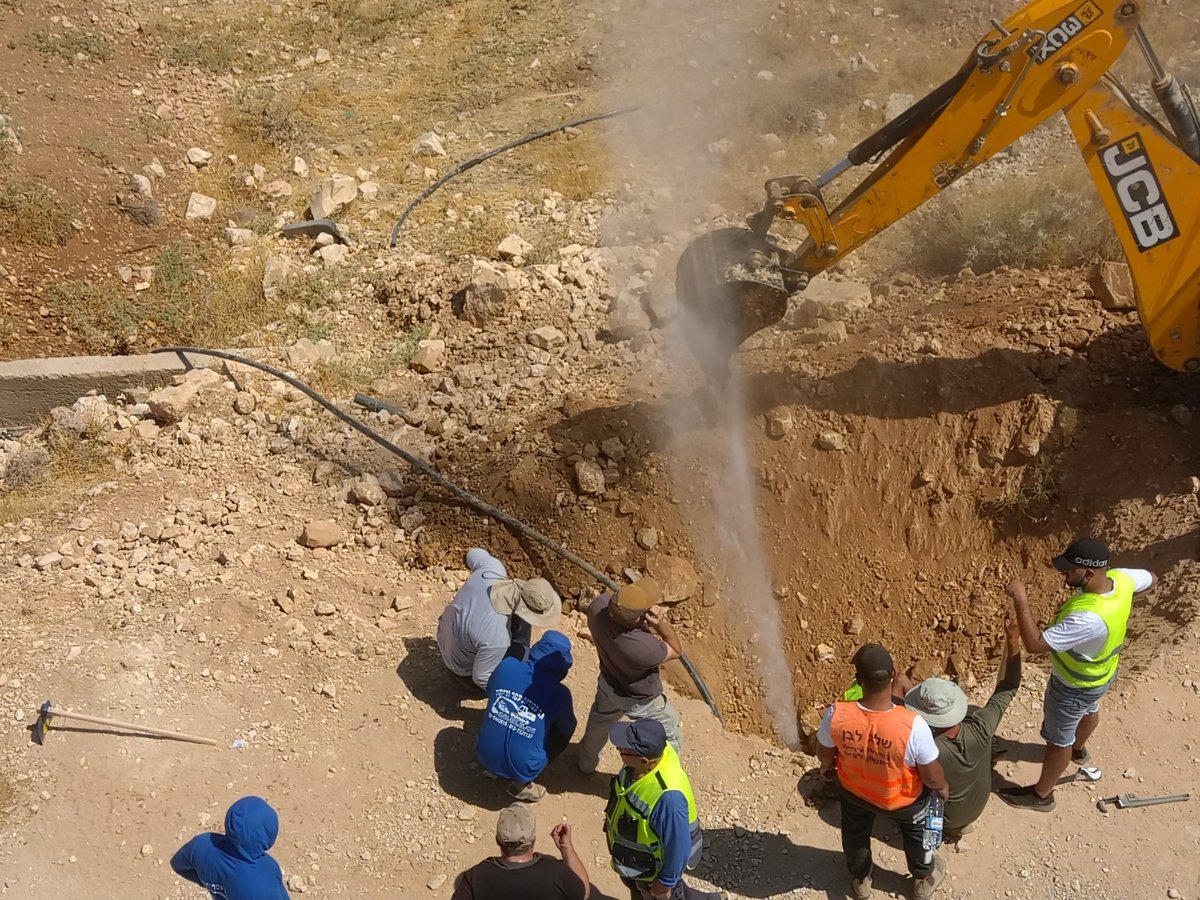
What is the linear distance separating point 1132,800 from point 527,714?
3.45 metres

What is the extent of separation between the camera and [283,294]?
10.1m

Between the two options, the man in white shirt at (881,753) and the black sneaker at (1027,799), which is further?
the black sneaker at (1027,799)

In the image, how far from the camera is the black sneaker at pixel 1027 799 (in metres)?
5.45

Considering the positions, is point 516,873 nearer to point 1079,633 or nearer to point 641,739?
point 641,739

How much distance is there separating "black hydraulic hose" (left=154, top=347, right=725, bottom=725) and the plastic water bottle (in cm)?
194

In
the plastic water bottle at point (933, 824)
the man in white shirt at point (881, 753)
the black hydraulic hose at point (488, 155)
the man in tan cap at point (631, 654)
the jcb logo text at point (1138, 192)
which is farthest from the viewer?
the black hydraulic hose at point (488, 155)

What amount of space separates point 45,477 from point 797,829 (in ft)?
21.7

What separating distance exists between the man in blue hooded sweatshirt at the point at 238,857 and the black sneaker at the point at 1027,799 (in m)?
4.01

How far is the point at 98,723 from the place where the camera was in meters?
6.00

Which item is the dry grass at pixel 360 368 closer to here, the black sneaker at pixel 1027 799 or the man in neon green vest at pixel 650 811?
the man in neon green vest at pixel 650 811

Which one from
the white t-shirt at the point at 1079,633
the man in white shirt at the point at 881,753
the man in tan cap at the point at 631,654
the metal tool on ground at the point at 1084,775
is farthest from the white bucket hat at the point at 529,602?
the metal tool on ground at the point at 1084,775

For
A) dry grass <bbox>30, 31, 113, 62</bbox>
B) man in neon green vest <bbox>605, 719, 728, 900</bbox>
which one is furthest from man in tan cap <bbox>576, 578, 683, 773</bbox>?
dry grass <bbox>30, 31, 113, 62</bbox>

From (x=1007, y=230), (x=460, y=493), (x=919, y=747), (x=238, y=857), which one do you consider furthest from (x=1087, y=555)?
(x=1007, y=230)

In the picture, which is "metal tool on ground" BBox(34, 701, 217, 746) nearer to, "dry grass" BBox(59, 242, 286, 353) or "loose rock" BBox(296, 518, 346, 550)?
"loose rock" BBox(296, 518, 346, 550)
